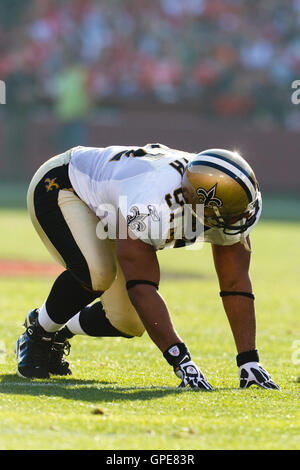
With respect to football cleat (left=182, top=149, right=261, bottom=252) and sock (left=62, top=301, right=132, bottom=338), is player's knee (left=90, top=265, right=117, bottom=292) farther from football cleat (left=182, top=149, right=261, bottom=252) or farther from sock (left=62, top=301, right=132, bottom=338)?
football cleat (left=182, top=149, right=261, bottom=252)

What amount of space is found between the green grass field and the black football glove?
67 millimetres

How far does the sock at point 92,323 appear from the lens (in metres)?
5.54

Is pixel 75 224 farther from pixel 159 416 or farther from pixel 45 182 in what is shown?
pixel 159 416

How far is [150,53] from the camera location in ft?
115

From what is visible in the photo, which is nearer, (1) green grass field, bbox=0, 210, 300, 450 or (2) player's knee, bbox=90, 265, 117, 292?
(1) green grass field, bbox=0, 210, 300, 450

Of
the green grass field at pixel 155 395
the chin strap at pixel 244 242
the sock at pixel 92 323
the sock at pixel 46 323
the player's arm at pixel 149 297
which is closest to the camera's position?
the green grass field at pixel 155 395

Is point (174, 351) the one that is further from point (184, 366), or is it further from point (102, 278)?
point (102, 278)

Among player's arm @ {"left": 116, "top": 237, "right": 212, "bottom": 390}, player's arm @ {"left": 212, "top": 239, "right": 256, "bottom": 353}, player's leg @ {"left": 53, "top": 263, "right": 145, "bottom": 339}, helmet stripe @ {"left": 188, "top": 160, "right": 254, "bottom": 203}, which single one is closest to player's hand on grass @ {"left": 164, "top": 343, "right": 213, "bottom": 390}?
player's arm @ {"left": 116, "top": 237, "right": 212, "bottom": 390}

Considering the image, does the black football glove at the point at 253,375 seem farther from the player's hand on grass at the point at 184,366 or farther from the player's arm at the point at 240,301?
the player's hand on grass at the point at 184,366

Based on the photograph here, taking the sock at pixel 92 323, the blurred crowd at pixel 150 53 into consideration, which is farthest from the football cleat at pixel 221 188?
the blurred crowd at pixel 150 53

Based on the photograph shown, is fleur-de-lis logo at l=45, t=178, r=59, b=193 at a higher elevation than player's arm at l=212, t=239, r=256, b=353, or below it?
higher

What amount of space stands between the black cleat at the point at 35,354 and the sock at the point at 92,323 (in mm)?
205

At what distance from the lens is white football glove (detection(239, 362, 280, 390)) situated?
16.9ft
